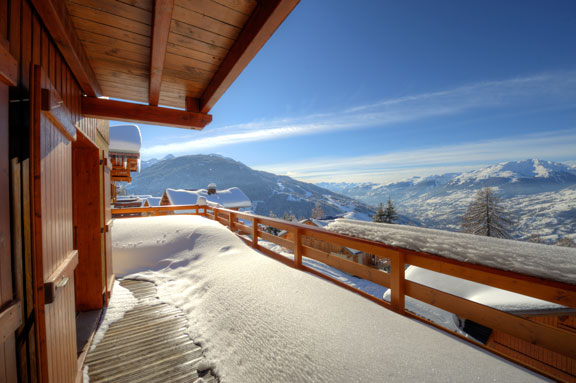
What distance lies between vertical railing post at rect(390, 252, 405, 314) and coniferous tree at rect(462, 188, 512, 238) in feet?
79.2

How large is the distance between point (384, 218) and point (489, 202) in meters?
9.11

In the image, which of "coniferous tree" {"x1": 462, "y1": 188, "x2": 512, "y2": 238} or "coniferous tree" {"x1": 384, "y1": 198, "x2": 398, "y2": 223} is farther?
"coniferous tree" {"x1": 384, "y1": 198, "x2": 398, "y2": 223}

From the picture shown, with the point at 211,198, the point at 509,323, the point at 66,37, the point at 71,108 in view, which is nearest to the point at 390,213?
the point at 211,198

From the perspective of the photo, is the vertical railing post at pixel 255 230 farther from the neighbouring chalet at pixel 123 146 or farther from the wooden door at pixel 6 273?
the neighbouring chalet at pixel 123 146

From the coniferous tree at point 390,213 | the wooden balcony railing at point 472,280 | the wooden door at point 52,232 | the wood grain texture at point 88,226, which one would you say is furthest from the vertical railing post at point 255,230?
the coniferous tree at point 390,213

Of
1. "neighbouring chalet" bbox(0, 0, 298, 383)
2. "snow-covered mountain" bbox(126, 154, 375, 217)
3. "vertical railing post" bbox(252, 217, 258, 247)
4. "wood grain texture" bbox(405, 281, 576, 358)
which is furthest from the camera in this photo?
"snow-covered mountain" bbox(126, 154, 375, 217)

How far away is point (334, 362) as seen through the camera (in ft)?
5.54

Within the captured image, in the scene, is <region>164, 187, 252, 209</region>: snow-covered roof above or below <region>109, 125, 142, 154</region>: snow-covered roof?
below

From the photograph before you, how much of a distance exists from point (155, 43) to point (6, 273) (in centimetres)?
172

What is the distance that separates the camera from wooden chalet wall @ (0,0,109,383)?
3.31 feet

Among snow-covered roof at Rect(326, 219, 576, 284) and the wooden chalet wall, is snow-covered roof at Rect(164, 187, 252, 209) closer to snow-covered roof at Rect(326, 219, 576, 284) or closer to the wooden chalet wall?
snow-covered roof at Rect(326, 219, 576, 284)

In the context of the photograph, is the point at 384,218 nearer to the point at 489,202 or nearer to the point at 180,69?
the point at 489,202

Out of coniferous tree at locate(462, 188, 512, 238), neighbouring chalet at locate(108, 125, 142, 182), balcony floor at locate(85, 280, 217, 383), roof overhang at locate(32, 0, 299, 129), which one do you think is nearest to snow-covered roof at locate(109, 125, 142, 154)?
neighbouring chalet at locate(108, 125, 142, 182)

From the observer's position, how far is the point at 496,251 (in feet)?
6.04
